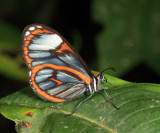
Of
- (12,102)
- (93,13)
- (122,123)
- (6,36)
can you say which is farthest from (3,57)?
(122,123)

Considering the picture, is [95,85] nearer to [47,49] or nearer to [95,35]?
[47,49]

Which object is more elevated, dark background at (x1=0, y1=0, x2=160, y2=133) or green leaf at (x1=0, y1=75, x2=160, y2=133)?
green leaf at (x1=0, y1=75, x2=160, y2=133)

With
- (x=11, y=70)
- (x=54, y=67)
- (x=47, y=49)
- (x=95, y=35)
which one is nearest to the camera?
(x=47, y=49)

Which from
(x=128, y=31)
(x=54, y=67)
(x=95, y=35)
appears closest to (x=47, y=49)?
(x=54, y=67)

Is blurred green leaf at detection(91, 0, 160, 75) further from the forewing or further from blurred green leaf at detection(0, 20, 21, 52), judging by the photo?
the forewing

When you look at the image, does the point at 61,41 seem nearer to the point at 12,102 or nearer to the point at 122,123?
the point at 12,102

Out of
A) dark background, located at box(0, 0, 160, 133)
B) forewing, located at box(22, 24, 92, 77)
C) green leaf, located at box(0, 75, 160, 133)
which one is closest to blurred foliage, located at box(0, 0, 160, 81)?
dark background, located at box(0, 0, 160, 133)
